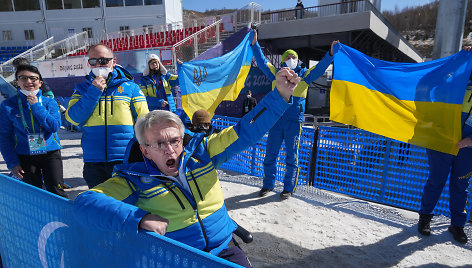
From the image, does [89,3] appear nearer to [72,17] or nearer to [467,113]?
[72,17]

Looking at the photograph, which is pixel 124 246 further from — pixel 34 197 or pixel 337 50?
pixel 337 50

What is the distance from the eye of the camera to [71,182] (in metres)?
5.25

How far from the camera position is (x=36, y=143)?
3051 millimetres

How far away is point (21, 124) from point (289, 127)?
130 inches

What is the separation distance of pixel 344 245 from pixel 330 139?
1.89 m

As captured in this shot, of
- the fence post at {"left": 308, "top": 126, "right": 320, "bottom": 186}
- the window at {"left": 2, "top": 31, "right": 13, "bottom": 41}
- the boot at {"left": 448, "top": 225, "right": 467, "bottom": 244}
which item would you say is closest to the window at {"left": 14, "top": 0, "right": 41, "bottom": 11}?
the window at {"left": 2, "top": 31, "right": 13, "bottom": 41}

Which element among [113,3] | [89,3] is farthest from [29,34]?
[113,3]

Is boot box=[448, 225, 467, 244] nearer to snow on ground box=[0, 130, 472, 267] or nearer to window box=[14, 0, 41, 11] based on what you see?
snow on ground box=[0, 130, 472, 267]

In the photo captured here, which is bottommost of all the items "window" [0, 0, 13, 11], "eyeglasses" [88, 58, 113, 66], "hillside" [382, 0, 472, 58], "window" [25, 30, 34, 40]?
"eyeglasses" [88, 58, 113, 66]

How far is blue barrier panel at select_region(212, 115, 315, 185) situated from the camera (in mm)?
4852

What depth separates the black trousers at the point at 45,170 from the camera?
3092mm

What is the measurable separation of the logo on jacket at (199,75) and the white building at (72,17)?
24.9 meters

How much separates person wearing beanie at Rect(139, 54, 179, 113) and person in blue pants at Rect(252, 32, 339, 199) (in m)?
1.85

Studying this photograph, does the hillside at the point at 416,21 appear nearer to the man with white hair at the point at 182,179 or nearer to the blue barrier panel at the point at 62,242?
the man with white hair at the point at 182,179
